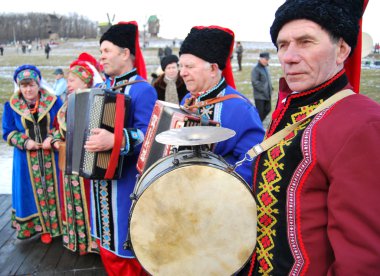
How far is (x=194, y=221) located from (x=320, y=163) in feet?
1.74

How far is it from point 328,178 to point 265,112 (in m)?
7.20

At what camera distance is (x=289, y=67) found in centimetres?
127

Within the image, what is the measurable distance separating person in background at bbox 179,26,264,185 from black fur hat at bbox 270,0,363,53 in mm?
908

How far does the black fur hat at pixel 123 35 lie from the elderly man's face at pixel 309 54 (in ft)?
5.58

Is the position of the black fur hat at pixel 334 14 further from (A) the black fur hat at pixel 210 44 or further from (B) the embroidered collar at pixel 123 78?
(B) the embroidered collar at pixel 123 78

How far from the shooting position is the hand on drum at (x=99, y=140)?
2335 mm

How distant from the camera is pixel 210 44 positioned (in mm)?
2262

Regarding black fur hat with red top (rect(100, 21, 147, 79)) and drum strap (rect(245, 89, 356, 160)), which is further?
black fur hat with red top (rect(100, 21, 147, 79))

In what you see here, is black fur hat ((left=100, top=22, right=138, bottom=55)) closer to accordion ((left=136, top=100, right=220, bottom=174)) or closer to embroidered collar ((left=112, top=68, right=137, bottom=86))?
embroidered collar ((left=112, top=68, right=137, bottom=86))

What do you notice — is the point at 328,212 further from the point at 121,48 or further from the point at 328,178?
the point at 121,48

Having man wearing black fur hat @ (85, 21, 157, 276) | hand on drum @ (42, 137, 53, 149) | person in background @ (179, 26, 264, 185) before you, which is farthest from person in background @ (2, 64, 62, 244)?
person in background @ (179, 26, 264, 185)

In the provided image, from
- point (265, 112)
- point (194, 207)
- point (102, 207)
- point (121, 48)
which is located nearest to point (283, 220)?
point (194, 207)

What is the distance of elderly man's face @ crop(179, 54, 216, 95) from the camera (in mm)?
2260

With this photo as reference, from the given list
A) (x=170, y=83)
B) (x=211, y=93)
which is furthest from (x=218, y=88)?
(x=170, y=83)
